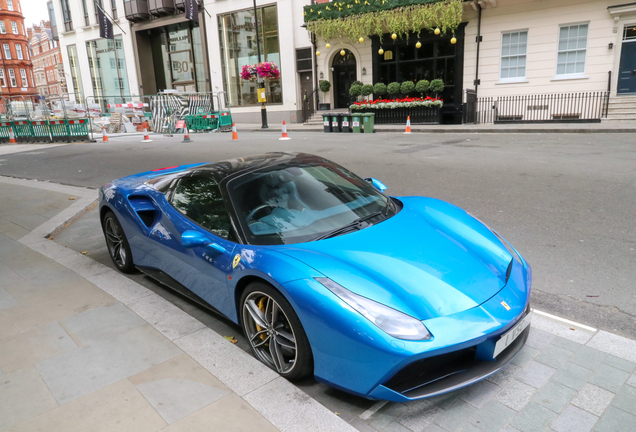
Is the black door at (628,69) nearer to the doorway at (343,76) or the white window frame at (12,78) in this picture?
the doorway at (343,76)

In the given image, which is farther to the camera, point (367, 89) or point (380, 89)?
point (367, 89)

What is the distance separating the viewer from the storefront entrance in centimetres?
3366

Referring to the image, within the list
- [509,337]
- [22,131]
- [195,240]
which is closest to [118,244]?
[195,240]

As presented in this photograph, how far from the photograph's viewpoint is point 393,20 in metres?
21.0

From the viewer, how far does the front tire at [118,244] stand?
4273 mm

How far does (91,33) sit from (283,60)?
23.0 metres

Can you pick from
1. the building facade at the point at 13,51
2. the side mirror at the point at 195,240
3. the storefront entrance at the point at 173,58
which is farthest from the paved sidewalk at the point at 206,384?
the building facade at the point at 13,51

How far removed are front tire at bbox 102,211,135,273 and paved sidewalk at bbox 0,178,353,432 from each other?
7.1 inches

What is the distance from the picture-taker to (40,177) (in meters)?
11.0

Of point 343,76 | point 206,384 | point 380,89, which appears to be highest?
point 343,76

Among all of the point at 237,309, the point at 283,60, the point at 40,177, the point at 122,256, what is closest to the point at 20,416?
the point at 237,309

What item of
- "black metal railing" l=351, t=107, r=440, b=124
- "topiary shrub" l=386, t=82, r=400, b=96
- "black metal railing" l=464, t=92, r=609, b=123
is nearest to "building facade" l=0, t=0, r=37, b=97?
"topiary shrub" l=386, t=82, r=400, b=96

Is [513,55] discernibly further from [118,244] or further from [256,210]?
[256,210]

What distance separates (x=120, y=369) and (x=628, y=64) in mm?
21465
